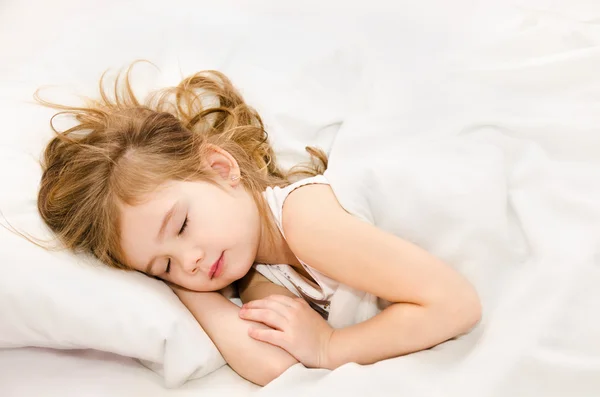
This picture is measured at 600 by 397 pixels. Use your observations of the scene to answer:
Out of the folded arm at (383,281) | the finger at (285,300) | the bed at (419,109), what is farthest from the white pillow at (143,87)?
the folded arm at (383,281)

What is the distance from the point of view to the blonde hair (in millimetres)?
1079

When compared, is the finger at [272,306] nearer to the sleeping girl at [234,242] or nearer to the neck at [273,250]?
the sleeping girl at [234,242]

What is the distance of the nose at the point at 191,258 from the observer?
41.4 inches

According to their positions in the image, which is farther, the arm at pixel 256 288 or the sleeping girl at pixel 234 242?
the arm at pixel 256 288

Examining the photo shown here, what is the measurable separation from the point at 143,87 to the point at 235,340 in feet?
2.03

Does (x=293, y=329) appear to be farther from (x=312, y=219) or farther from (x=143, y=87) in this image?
(x=143, y=87)

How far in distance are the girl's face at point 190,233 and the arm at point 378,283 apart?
0.09 m

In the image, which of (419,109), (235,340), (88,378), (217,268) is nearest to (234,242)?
(217,268)

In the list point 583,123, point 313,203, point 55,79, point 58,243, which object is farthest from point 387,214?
point 55,79

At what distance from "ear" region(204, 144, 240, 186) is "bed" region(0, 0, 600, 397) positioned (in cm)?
17

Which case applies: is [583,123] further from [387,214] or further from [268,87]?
[268,87]

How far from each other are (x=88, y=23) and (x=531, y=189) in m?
1.06

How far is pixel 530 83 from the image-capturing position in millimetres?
1246

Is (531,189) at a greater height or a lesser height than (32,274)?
greater
